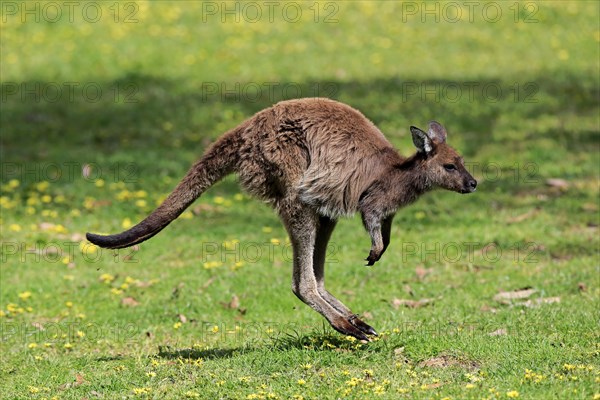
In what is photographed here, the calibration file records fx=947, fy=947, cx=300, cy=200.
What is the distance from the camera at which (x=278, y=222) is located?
12.2 metres

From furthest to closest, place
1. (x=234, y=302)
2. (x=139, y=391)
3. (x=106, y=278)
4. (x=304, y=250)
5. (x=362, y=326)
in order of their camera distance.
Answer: (x=106, y=278), (x=234, y=302), (x=304, y=250), (x=362, y=326), (x=139, y=391)

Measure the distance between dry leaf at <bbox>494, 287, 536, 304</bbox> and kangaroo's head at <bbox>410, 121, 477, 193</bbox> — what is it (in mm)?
1939

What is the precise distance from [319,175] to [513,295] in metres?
2.91

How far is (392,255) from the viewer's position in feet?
35.8

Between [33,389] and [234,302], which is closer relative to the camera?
[33,389]

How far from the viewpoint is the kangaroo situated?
25.2ft

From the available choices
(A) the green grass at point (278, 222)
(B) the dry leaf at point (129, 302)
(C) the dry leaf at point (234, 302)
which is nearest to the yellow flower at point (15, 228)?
(A) the green grass at point (278, 222)

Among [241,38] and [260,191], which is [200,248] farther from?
[241,38]

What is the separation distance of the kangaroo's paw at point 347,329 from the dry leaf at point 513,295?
7.69ft

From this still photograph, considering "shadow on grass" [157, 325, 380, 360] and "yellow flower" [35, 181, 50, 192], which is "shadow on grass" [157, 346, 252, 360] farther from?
"yellow flower" [35, 181, 50, 192]

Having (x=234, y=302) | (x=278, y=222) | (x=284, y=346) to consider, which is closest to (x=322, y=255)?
(x=284, y=346)

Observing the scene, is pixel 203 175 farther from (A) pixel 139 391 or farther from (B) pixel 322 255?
(A) pixel 139 391

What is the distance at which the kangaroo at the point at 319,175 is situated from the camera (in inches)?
303

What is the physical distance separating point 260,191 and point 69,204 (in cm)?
553
